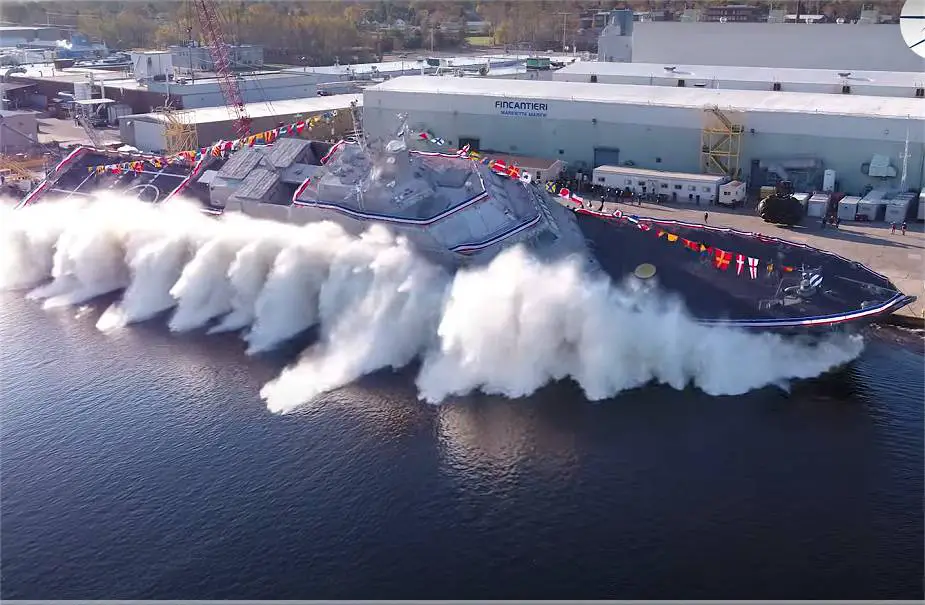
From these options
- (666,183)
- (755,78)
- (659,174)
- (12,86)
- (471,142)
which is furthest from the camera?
(12,86)

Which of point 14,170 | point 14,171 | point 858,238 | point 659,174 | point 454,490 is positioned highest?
point 14,170

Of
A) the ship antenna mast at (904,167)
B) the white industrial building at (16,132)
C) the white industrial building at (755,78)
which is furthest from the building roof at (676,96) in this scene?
the white industrial building at (16,132)

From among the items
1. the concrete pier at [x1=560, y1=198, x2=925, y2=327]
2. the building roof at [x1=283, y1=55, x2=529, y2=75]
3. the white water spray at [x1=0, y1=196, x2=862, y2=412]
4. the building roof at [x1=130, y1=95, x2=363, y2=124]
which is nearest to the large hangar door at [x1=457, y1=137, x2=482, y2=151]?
the concrete pier at [x1=560, y1=198, x2=925, y2=327]

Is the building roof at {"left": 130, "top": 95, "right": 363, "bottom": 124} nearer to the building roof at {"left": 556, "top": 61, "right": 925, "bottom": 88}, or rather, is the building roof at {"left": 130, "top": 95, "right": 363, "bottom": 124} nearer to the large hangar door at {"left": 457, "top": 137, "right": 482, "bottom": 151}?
the large hangar door at {"left": 457, "top": 137, "right": 482, "bottom": 151}

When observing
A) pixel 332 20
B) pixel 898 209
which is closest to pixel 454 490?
pixel 898 209

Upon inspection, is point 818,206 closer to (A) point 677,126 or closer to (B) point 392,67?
(A) point 677,126

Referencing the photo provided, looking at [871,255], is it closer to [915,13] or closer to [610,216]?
[610,216]
